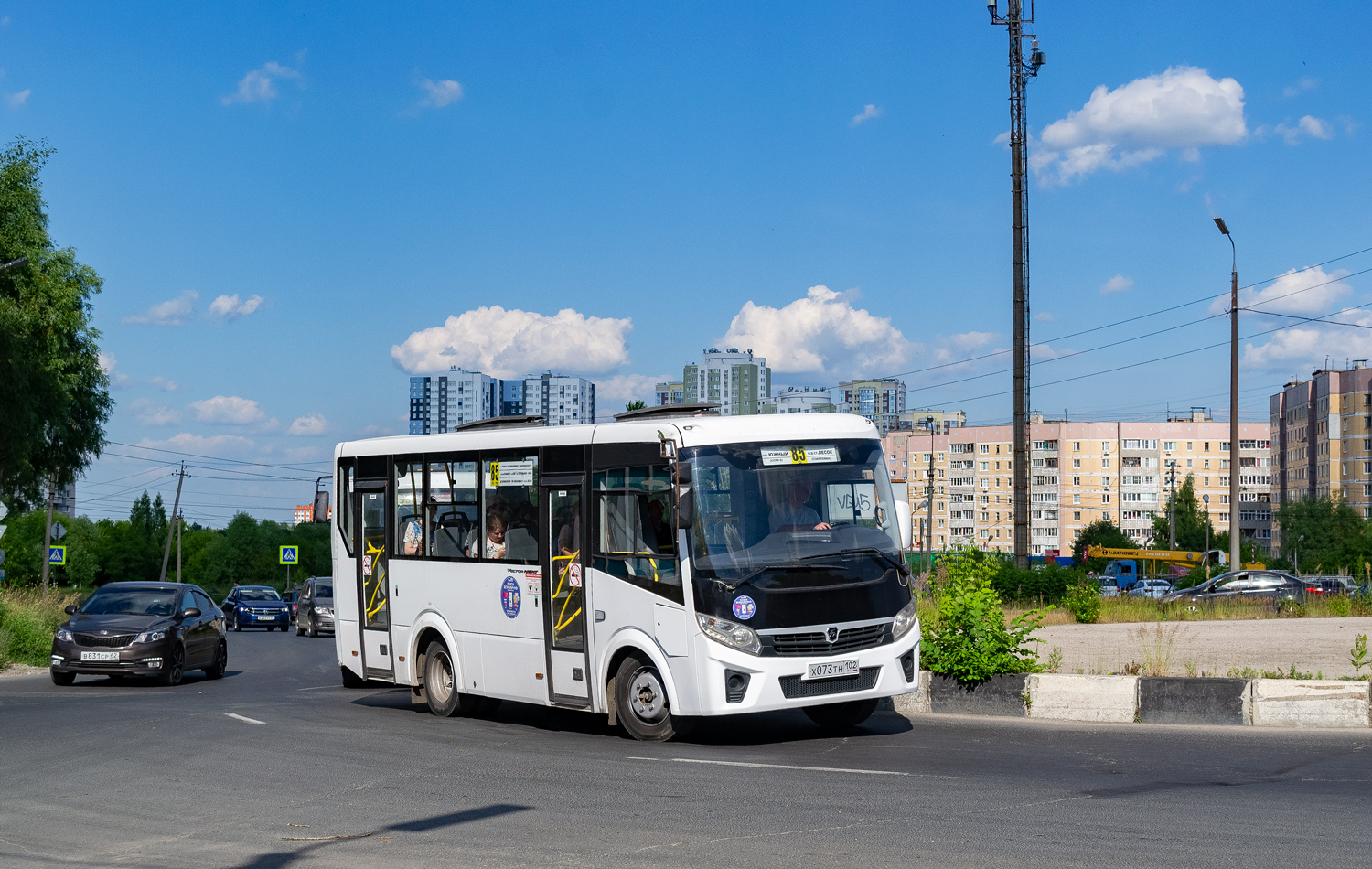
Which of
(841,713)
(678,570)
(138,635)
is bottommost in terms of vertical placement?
(138,635)

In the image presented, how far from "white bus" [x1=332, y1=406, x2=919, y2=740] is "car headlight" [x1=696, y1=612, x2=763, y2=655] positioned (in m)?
0.01

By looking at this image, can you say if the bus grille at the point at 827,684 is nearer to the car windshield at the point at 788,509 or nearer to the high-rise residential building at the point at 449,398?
the car windshield at the point at 788,509

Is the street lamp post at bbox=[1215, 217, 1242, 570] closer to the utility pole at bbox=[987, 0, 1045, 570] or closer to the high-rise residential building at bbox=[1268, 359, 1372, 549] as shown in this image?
the utility pole at bbox=[987, 0, 1045, 570]

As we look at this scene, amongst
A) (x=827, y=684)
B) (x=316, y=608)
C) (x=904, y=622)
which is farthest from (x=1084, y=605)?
(x=316, y=608)

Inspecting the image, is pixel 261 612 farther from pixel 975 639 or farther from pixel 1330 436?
pixel 1330 436

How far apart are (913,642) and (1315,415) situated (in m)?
141

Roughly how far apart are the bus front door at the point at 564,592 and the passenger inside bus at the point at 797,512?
80.1 inches

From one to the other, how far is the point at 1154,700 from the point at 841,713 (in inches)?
114

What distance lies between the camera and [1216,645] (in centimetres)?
1855

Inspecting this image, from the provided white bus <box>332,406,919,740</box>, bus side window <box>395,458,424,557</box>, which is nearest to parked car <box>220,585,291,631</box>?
bus side window <box>395,458,424,557</box>

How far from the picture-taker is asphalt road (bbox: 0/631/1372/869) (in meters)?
7.06

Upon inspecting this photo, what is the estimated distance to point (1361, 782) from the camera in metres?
8.93

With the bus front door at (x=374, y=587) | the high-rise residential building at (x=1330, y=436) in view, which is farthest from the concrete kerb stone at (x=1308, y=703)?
the high-rise residential building at (x=1330, y=436)

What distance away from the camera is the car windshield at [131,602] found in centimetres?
2064
